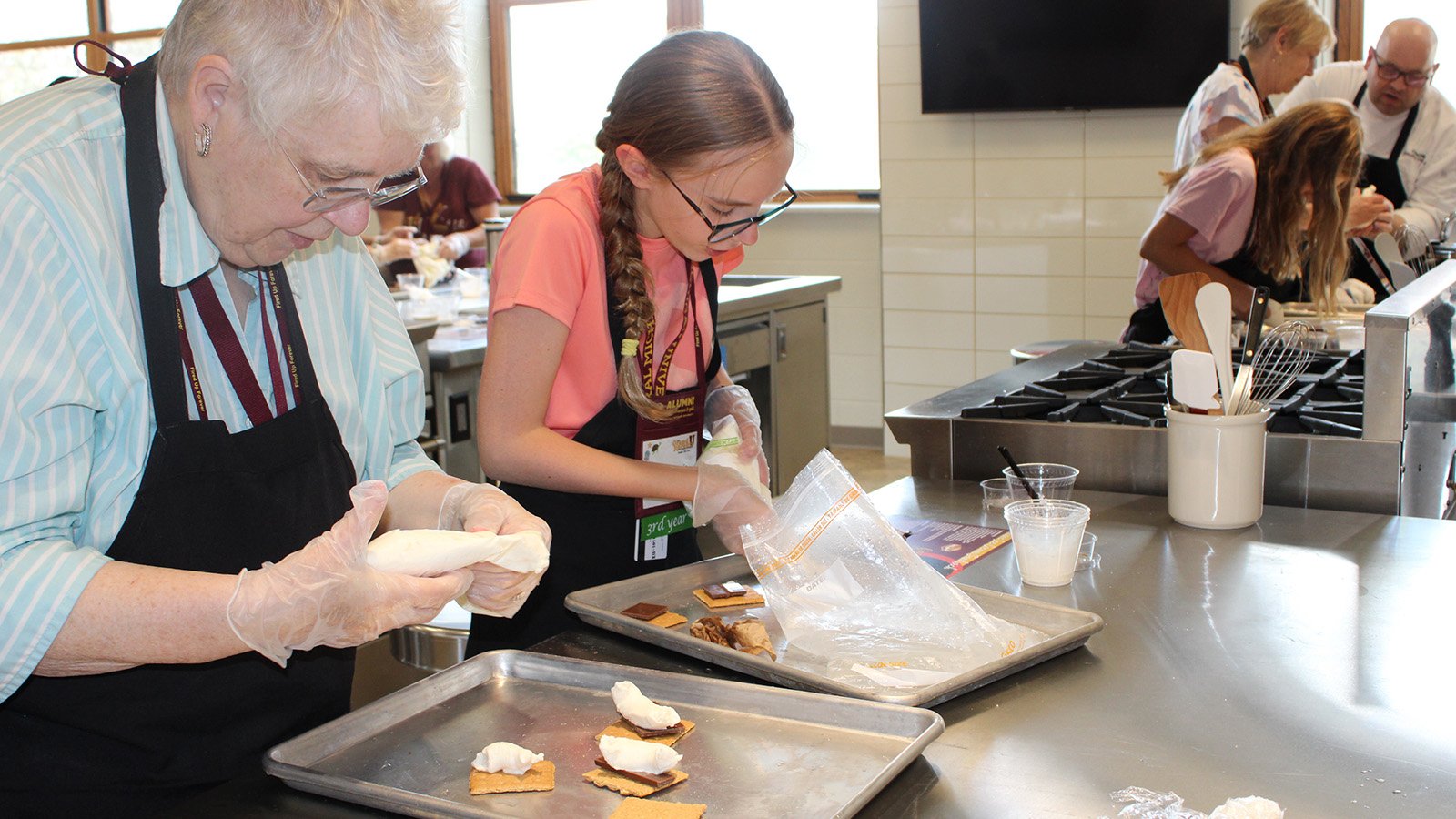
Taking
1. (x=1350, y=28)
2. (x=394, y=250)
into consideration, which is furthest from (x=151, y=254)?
(x=1350, y=28)

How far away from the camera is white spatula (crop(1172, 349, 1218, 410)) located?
1798mm

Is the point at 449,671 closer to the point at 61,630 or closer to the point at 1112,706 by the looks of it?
the point at 61,630

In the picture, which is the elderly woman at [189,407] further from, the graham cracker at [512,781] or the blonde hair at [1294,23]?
the blonde hair at [1294,23]

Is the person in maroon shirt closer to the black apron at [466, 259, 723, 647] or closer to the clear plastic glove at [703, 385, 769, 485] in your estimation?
the clear plastic glove at [703, 385, 769, 485]

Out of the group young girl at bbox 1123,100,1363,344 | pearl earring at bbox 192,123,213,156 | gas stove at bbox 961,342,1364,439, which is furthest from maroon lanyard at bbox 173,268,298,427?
young girl at bbox 1123,100,1363,344

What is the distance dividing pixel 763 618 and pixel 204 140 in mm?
794

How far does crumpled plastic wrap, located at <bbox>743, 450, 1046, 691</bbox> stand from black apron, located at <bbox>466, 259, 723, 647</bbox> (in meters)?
0.30

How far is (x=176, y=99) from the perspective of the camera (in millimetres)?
1191

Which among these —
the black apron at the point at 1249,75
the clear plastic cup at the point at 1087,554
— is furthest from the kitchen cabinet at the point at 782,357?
the clear plastic cup at the point at 1087,554

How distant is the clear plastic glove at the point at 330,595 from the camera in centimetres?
106

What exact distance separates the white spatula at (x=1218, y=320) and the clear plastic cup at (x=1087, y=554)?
1.01 feet

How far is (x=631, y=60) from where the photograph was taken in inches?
226

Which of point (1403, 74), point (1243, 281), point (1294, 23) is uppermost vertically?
point (1294, 23)

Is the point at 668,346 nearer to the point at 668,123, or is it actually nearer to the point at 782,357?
the point at 668,123
